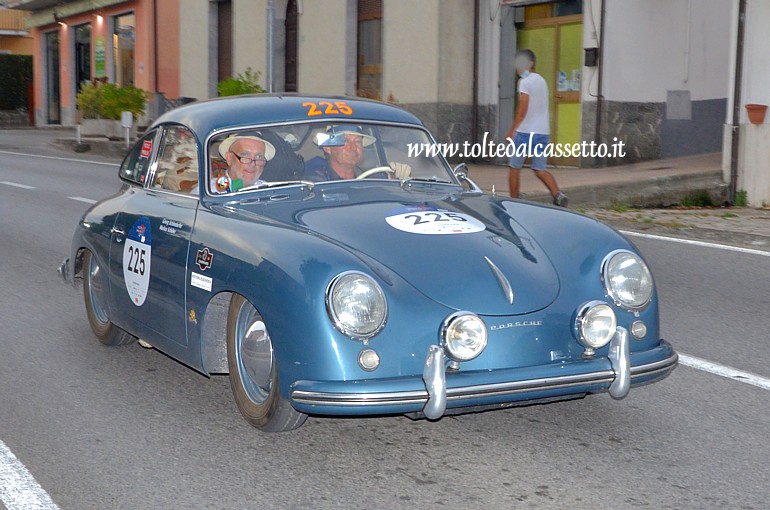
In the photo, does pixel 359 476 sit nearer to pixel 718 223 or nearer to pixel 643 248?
pixel 643 248

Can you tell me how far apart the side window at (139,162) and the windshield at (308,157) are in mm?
764

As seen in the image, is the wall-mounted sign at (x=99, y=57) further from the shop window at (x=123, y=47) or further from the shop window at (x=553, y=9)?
the shop window at (x=553, y=9)

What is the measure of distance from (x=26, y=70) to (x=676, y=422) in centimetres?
4789

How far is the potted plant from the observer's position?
29.0 m

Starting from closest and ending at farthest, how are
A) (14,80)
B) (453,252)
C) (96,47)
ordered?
(453,252)
(96,47)
(14,80)

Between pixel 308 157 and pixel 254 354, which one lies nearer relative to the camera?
pixel 254 354

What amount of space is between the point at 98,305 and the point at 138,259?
1.04 metres

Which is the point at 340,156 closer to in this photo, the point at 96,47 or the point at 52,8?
the point at 96,47

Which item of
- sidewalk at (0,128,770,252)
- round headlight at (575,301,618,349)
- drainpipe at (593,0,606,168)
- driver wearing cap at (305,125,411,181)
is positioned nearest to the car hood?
round headlight at (575,301,618,349)

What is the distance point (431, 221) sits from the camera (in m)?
4.74

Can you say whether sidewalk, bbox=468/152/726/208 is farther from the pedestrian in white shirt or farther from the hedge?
the hedge

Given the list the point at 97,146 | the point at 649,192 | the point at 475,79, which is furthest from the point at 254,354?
the point at 97,146

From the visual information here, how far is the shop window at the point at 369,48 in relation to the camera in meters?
23.3

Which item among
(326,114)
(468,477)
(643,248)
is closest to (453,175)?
(326,114)
